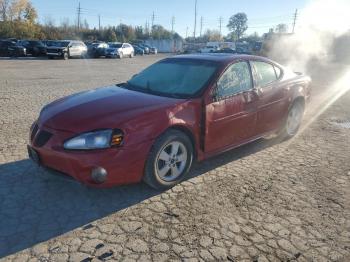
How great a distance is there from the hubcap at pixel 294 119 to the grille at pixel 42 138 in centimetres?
409

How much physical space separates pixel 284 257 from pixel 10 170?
348cm

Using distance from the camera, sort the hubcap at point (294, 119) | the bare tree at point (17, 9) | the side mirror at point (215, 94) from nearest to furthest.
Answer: the side mirror at point (215, 94) → the hubcap at point (294, 119) → the bare tree at point (17, 9)

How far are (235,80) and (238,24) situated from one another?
12481 centimetres

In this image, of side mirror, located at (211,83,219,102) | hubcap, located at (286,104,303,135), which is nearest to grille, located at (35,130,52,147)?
side mirror, located at (211,83,219,102)

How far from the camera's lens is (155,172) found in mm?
3922

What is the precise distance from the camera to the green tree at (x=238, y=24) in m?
122

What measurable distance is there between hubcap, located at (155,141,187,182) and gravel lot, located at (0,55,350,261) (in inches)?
7.5

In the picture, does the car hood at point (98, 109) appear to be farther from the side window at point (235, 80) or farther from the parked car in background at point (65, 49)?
the parked car in background at point (65, 49)

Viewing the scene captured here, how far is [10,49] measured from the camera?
29.8m

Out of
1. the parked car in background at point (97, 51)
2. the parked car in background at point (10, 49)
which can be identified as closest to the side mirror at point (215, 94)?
the parked car in background at point (10, 49)

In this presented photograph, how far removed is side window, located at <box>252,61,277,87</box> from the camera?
5223 mm

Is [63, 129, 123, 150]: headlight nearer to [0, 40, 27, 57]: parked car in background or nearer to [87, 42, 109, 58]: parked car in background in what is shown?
[0, 40, 27, 57]: parked car in background

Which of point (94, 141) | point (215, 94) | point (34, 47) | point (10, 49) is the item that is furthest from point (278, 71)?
point (34, 47)

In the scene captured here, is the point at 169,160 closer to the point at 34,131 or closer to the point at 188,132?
the point at 188,132
